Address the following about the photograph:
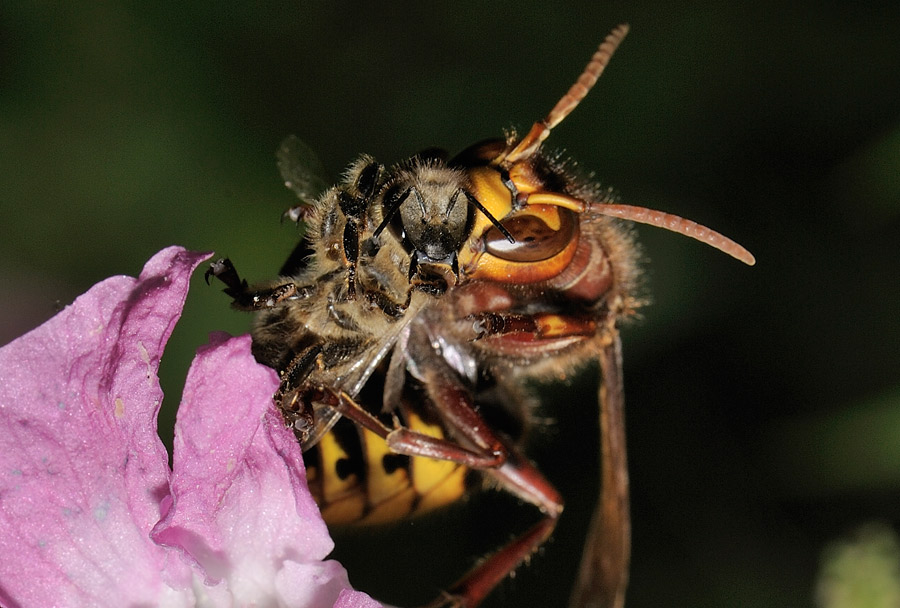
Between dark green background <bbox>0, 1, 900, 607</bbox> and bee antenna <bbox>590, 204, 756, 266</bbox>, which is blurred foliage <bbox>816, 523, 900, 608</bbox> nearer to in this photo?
dark green background <bbox>0, 1, 900, 607</bbox>

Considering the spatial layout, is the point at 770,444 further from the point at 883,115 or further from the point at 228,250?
the point at 228,250

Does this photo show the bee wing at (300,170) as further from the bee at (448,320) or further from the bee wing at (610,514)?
the bee wing at (610,514)

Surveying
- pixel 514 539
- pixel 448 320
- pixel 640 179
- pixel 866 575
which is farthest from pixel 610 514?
pixel 640 179

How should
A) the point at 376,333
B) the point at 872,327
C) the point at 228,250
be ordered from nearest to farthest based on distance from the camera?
1. the point at 376,333
2. the point at 228,250
3. the point at 872,327

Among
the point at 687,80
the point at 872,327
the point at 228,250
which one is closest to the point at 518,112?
the point at 687,80

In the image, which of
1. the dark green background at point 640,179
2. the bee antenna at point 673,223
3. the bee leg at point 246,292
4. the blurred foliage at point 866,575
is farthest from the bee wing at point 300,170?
the blurred foliage at point 866,575

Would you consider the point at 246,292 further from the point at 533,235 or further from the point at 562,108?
the point at 562,108
